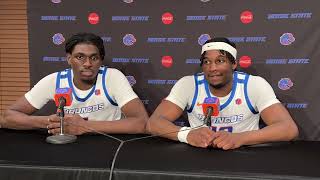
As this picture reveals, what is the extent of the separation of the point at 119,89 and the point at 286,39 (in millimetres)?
1264

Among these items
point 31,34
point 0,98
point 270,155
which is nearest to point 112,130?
point 270,155

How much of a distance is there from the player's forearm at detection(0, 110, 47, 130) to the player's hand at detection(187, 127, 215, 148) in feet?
2.58

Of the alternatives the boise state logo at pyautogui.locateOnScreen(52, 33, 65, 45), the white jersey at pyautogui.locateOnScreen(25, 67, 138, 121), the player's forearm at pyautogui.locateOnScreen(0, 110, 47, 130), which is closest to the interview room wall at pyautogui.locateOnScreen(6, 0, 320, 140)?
the boise state logo at pyautogui.locateOnScreen(52, 33, 65, 45)

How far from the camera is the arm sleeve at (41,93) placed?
7.50 ft

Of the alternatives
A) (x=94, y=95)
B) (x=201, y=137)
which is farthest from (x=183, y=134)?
(x=94, y=95)

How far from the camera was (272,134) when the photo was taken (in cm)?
168

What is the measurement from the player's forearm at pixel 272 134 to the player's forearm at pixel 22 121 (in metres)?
1.02

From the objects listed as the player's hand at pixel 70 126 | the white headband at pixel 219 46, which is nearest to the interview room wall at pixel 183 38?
the white headband at pixel 219 46

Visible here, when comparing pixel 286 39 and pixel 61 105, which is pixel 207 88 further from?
pixel 286 39

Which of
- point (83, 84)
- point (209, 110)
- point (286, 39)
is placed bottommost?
point (209, 110)

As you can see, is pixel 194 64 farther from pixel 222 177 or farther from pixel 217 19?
pixel 222 177

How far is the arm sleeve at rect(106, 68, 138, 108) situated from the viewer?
220 cm

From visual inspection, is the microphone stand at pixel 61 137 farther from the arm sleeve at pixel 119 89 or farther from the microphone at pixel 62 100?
the arm sleeve at pixel 119 89

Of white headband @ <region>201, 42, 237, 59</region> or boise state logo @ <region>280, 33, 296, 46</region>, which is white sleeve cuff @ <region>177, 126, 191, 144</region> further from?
boise state logo @ <region>280, 33, 296, 46</region>
